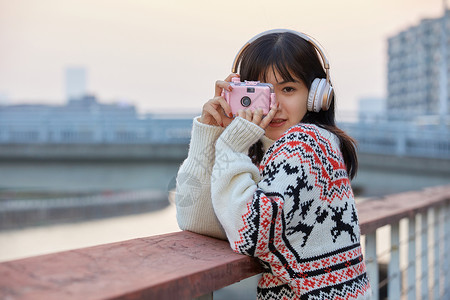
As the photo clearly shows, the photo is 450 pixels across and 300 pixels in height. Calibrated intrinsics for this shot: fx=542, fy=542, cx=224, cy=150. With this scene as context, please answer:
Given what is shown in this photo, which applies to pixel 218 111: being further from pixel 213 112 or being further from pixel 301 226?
pixel 301 226

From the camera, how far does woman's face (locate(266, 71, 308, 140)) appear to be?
1.61m

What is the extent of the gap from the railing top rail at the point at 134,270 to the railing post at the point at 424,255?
1969 millimetres

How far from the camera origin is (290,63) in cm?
159

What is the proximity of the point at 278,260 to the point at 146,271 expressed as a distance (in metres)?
0.42

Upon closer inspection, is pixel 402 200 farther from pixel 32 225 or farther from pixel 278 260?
pixel 32 225

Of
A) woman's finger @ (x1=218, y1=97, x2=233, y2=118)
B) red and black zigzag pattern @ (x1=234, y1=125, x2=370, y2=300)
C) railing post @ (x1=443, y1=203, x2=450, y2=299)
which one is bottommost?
railing post @ (x1=443, y1=203, x2=450, y2=299)

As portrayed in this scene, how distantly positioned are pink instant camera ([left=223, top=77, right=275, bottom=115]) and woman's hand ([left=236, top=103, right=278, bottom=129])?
23 millimetres

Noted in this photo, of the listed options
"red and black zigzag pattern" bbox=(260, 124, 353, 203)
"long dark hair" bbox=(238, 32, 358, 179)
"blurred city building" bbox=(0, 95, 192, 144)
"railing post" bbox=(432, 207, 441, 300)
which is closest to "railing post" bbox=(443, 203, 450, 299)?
"railing post" bbox=(432, 207, 441, 300)

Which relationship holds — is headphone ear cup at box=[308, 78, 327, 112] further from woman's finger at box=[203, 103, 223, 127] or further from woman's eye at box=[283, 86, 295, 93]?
woman's finger at box=[203, 103, 223, 127]

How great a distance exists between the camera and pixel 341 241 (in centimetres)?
140

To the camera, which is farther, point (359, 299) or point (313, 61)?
point (313, 61)

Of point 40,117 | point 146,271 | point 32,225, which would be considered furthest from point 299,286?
point 32,225

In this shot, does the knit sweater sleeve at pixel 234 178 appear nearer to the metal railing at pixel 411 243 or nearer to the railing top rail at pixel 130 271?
the railing top rail at pixel 130 271

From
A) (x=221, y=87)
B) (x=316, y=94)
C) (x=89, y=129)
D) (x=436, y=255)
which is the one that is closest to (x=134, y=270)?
(x=221, y=87)
